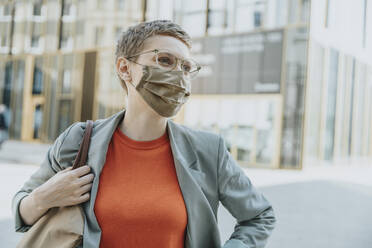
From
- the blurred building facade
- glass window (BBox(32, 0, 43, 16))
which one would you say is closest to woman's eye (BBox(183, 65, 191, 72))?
the blurred building facade

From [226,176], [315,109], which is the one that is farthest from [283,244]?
[315,109]

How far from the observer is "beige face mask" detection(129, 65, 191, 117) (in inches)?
80.1

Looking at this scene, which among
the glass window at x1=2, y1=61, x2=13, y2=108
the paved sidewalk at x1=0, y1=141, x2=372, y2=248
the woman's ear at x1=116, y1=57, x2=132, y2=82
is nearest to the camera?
the woman's ear at x1=116, y1=57, x2=132, y2=82

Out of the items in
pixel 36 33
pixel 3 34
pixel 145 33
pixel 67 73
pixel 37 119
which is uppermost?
pixel 3 34

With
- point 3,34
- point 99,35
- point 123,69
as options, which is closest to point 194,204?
point 123,69

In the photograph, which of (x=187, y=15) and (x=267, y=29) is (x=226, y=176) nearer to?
(x=267, y=29)

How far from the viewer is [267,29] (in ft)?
60.5

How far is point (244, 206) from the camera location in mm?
1820

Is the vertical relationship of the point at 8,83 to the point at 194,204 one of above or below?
above

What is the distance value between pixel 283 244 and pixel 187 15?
668 inches

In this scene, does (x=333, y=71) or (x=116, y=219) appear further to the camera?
(x=333, y=71)

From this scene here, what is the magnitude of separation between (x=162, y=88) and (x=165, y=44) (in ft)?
0.81

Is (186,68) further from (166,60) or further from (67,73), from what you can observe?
(67,73)

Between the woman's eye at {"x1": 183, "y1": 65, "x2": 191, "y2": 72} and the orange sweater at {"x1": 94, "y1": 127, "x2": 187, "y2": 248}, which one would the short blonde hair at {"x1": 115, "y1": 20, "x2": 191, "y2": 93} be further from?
the orange sweater at {"x1": 94, "y1": 127, "x2": 187, "y2": 248}
